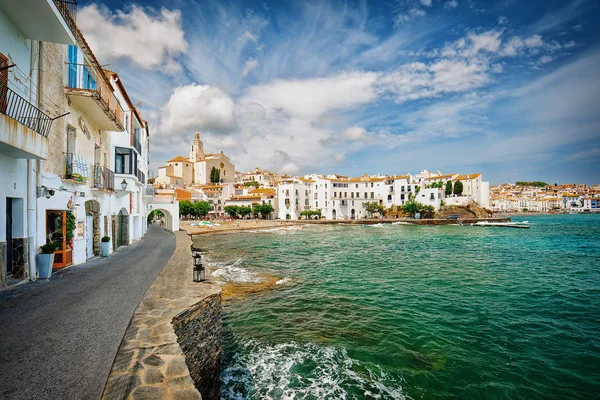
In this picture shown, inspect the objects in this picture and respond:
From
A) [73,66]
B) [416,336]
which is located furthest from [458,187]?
[73,66]

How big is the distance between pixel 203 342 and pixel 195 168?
139 meters

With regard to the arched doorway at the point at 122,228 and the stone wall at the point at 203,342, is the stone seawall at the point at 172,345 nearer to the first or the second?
the stone wall at the point at 203,342

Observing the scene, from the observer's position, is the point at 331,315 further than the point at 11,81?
Yes

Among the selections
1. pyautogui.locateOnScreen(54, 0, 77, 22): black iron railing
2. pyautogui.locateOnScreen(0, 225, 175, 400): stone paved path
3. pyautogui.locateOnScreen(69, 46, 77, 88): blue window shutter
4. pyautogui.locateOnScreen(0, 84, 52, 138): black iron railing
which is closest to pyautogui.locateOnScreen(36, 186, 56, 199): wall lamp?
pyautogui.locateOnScreen(0, 84, 52, 138): black iron railing

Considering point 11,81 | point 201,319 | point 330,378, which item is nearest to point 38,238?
point 11,81

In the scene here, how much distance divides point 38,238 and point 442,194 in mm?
96083

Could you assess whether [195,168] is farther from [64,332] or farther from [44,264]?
[64,332]

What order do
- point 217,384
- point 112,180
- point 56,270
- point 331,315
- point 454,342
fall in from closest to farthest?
point 217,384, point 454,342, point 56,270, point 331,315, point 112,180

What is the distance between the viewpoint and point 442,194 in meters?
90.6

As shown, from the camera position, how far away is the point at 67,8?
10258 mm

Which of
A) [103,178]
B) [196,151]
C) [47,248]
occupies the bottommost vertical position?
[47,248]

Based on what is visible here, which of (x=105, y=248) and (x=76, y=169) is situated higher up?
(x=76, y=169)

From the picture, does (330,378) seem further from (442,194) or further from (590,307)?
(442,194)

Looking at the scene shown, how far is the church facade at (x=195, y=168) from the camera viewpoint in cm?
12800
